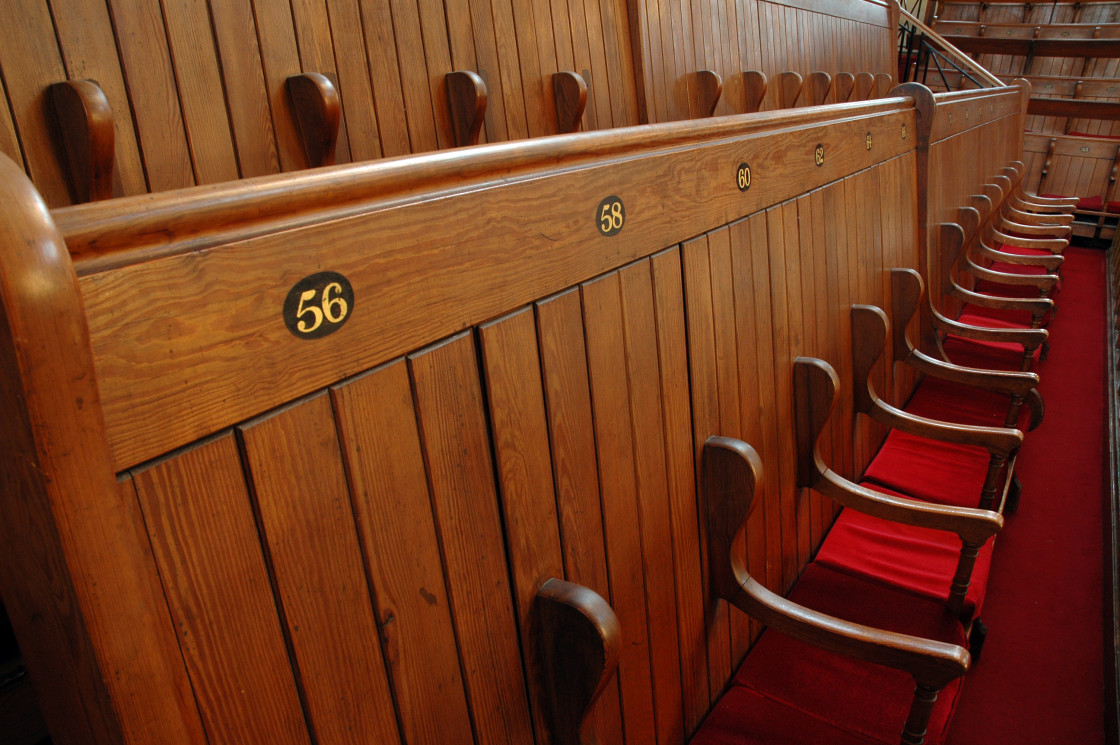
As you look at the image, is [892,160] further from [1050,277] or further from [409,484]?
[409,484]

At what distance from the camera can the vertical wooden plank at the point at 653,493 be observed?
2.73ft

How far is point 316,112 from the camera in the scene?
1.01m

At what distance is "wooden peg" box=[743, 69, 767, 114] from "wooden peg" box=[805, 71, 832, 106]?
591 mm

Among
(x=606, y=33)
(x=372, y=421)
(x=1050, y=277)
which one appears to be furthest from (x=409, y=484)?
(x=1050, y=277)

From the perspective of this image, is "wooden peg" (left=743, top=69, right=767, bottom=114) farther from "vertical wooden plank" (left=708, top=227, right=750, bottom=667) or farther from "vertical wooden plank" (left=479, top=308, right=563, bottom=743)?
"vertical wooden plank" (left=479, top=308, right=563, bottom=743)

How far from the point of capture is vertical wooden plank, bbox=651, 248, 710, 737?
2.92ft

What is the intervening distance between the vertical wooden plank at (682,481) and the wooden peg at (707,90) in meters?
1.25

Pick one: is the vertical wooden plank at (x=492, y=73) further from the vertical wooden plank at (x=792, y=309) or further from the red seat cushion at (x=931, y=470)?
the red seat cushion at (x=931, y=470)

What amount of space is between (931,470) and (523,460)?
1307 mm

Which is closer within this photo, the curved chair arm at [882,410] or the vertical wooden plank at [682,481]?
the vertical wooden plank at [682,481]

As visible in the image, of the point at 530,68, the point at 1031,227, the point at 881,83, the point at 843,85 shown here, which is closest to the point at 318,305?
the point at 530,68

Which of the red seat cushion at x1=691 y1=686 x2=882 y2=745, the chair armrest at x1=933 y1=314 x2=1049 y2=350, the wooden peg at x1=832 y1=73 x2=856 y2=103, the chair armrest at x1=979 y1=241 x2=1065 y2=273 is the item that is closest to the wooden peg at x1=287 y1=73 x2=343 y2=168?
the red seat cushion at x1=691 y1=686 x2=882 y2=745

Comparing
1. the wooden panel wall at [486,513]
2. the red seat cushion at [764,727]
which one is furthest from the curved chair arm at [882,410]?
the red seat cushion at [764,727]

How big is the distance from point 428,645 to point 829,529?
3.82 feet
